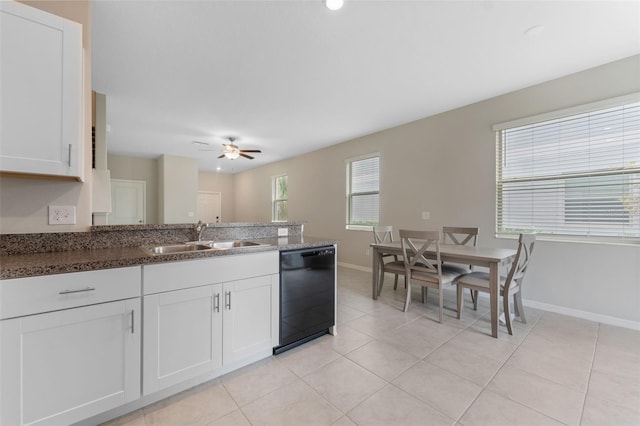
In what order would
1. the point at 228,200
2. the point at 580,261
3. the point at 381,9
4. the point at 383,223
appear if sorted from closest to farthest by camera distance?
the point at 381,9, the point at 580,261, the point at 383,223, the point at 228,200

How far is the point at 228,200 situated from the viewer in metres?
9.48

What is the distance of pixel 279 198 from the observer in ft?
24.8

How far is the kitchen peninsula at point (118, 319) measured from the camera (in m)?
1.14

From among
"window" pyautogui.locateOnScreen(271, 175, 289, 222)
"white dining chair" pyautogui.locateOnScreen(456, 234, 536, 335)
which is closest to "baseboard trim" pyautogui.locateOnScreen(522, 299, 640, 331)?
"white dining chair" pyautogui.locateOnScreen(456, 234, 536, 335)

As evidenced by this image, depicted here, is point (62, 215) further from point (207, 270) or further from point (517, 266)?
point (517, 266)

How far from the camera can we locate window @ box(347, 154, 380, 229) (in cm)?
493

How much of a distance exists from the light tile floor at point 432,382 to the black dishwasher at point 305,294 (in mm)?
137

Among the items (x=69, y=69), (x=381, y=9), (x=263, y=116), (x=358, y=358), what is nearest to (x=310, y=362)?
(x=358, y=358)

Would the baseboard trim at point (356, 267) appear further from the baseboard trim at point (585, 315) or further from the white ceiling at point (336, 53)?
the white ceiling at point (336, 53)

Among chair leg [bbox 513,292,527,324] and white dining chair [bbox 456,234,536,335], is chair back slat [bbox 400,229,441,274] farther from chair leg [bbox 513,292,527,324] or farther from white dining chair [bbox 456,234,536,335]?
chair leg [bbox 513,292,527,324]

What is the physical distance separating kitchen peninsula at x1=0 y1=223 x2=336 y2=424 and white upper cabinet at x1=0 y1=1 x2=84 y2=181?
521 millimetres

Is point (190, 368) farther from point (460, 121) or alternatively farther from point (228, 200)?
point (228, 200)

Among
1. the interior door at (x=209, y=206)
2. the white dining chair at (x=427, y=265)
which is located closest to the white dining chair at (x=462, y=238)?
the white dining chair at (x=427, y=265)

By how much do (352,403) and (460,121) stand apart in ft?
12.4
